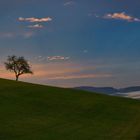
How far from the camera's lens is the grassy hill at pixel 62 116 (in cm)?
3525

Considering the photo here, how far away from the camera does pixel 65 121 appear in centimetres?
4306

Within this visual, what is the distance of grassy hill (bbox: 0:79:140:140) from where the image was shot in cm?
3525

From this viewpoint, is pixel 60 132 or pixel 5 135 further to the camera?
pixel 60 132

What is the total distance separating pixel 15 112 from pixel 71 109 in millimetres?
8817

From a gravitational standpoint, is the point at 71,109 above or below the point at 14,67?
below

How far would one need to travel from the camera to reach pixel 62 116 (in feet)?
151

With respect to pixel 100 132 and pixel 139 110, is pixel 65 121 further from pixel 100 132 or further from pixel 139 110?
pixel 139 110

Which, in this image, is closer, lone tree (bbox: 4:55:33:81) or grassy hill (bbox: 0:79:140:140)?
grassy hill (bbox: 0:79:140:140)

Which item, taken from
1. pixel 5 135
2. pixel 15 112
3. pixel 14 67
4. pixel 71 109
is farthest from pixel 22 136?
pixel 14 67

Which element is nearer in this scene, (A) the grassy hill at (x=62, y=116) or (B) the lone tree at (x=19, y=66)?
(A) the grassy hill at (x=62, y=116)

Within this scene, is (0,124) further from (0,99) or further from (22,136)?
(0,99)

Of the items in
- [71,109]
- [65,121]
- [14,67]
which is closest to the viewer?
[65,121]

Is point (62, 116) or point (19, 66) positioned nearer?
point (62, 116)

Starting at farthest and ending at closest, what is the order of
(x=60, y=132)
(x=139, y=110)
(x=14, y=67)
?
(x=14, y=67)
(x=139, y=110)
(x=60, y=132)
